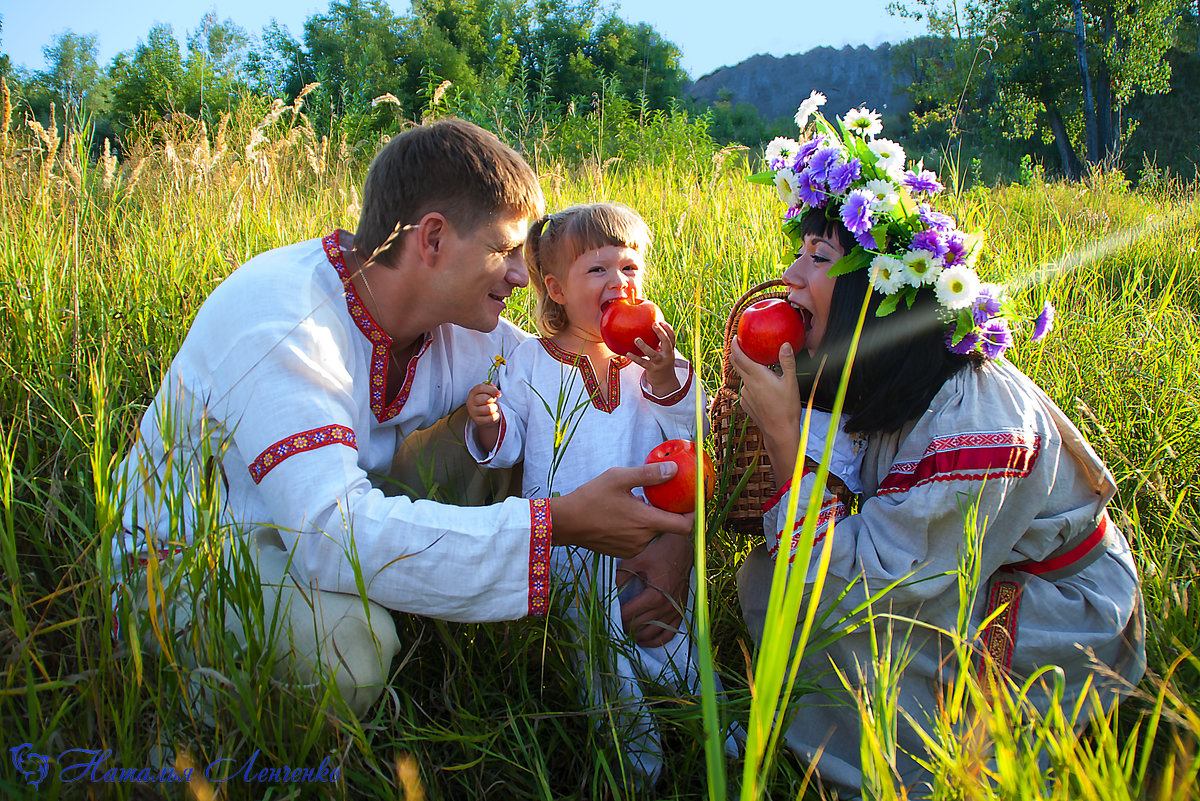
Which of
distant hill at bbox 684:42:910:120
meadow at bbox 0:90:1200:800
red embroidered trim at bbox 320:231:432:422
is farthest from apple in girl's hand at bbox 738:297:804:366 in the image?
distant hill at bbox 684:42:910:120

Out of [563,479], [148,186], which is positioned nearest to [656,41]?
[148,186]

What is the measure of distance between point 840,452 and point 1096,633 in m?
0.79

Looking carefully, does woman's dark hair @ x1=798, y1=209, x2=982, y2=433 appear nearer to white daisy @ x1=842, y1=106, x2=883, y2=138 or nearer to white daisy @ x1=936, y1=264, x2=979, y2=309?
white daisy @ x1=936, y1=264, x2=979, y2=309

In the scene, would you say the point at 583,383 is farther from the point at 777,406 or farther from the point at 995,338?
the point at 995,338

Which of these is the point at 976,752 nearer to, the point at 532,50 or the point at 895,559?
the point at 895,559

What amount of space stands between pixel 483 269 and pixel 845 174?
3.63 ft

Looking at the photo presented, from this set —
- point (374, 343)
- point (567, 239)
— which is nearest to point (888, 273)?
point (567, 239)

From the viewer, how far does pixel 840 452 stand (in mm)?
2236

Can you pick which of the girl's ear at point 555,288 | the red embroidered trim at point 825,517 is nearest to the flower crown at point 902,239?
the red embroidered trim at point 825,517

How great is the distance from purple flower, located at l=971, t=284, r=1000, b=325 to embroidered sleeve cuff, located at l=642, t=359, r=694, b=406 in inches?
41.2

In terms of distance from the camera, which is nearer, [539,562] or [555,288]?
[539,562]

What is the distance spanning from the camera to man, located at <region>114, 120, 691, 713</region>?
1733 millimetres

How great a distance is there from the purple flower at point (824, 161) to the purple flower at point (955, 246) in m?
0.37

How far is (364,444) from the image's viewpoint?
2.34 metres
